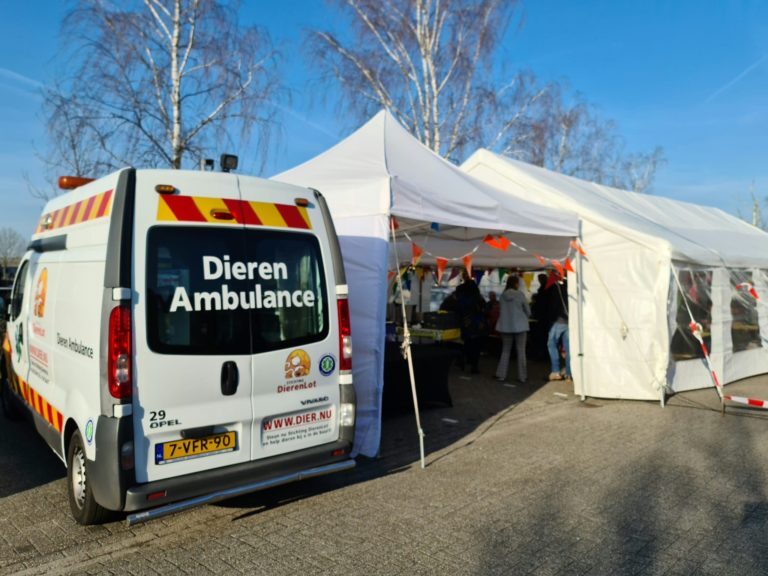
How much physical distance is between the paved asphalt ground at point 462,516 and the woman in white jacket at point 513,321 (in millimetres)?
3283

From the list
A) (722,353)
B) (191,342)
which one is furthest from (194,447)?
(722,353)

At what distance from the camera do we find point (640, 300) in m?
8.19

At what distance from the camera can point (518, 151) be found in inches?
856

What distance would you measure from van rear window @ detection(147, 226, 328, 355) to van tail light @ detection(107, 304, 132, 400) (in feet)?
0.44

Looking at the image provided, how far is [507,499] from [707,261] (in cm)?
629

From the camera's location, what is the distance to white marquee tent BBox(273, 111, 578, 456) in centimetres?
565

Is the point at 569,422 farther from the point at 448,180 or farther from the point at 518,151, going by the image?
the point at 518,151

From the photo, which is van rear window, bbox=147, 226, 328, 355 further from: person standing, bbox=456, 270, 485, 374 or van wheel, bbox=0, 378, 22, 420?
person standing, bbox=456, 270, 485, 374

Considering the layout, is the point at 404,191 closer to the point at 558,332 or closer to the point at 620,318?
the point at 620,318

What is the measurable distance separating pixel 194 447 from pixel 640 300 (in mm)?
6609

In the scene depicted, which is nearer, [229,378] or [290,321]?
[229,378]

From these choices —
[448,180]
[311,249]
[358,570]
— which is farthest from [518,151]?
[358,570]

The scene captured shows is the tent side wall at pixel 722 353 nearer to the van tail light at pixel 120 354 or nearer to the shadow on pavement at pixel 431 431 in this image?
the shadow on pavement at pixel 431 431

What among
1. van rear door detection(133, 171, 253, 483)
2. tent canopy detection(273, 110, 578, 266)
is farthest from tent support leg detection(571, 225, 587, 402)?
van rear door detection(133, 171, 253, 483)
